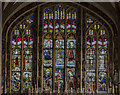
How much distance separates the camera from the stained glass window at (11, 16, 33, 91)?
1570cm

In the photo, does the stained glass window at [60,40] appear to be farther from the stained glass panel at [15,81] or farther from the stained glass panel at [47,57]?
the stained glass panel at [15,81]

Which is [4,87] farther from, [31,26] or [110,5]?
[110,5]

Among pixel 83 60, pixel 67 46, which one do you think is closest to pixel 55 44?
pixel 67 46

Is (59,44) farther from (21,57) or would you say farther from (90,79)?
(90,79)

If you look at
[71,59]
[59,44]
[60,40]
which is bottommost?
[71,59]

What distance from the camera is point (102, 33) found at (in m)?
16.0

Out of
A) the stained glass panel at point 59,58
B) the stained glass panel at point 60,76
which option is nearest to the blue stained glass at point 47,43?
the stained glass panel at point 59,58

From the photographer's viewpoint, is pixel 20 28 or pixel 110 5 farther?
pixel 20 28

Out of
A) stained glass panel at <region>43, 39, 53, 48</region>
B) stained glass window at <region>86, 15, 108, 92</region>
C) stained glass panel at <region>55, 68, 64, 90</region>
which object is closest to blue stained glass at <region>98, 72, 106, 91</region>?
stained glass window at <region>86, 15, 108, 92</region>

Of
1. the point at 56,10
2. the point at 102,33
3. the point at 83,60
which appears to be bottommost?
the point at 83,60

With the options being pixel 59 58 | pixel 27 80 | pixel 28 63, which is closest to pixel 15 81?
pixel 27 80

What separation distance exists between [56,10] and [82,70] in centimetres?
348

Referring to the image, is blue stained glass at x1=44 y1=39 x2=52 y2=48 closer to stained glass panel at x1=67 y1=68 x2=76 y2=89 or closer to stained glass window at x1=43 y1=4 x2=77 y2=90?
stained glass window at x1=43 y1=4 x2=77 y2=90

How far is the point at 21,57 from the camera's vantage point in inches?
619
